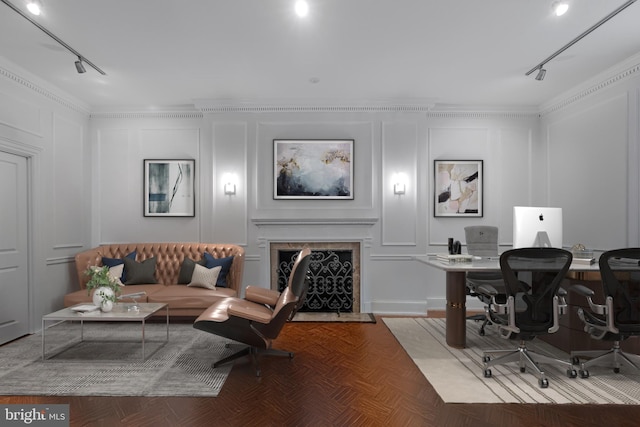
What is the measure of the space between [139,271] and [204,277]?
99cm

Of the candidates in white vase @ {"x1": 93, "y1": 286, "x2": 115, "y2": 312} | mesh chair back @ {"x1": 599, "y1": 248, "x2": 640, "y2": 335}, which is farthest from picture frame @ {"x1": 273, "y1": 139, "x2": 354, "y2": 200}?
mesh chair back @ {"x1": 599, "y1": 248, "x2": 640, "y2": 335}

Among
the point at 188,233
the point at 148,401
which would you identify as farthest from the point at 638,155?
the point at 188,233

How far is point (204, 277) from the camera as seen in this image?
5.18 m

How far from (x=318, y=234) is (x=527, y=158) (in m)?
3.49

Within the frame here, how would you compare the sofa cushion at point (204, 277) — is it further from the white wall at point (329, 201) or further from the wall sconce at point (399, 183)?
the wall sconce at point (399, 183)

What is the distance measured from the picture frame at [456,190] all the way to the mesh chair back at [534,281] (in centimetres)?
292

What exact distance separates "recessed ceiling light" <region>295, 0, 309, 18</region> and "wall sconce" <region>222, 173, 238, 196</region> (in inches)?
116

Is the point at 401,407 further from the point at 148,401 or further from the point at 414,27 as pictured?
the point at 414,27

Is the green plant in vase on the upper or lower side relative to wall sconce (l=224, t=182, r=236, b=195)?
lower

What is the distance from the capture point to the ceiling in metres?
3.35

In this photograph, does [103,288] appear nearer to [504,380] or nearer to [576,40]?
[504,380]

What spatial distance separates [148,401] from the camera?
288 centimetres

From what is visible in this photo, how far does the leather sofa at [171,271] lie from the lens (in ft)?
16.0

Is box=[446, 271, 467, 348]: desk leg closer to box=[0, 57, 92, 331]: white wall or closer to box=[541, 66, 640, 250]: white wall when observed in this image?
box=[541, 66, 640, 250]: white wall
